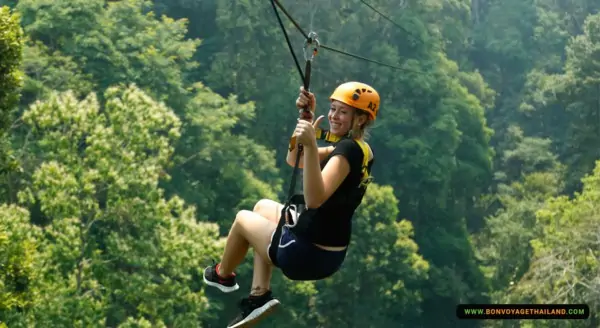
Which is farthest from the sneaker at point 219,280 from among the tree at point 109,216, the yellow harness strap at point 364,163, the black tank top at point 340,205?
the tree at point 109,216

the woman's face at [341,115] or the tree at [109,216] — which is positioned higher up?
the woman's face at [341,115]

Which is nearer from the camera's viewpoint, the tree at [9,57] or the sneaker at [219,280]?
the sneaker at [219,280]

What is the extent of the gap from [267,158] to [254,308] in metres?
40.1

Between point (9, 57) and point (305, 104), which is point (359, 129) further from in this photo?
point (9, 57)

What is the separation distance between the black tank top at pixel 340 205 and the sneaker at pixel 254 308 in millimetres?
554

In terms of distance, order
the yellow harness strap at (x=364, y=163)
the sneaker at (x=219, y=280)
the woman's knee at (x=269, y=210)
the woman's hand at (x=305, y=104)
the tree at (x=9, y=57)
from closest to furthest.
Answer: the yellow harness strap at (x=364, y=163) → the woman's hand at (x=305, y=104) → the woman's knee at (x=269, y=210) → the sneaker at (x=219, y=280) → the tree at (x=9, y=57)

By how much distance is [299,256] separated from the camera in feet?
25.7

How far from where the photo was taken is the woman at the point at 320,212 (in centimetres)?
764

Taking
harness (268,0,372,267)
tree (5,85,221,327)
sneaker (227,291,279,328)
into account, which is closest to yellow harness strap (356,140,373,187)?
harness (268,0,372,267)

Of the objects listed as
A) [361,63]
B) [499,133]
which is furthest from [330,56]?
[499,133]

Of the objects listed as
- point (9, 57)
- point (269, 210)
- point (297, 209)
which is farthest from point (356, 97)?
point (9, 57)

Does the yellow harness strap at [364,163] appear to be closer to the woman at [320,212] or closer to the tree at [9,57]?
the woman at [320,212]

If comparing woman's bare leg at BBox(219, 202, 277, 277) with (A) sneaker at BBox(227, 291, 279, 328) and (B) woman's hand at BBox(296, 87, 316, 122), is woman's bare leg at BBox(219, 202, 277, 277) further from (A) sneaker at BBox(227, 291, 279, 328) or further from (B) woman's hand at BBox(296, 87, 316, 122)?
(B) woman's hand at BBox(296, 87, 316, 122)

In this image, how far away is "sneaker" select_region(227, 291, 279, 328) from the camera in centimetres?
806
